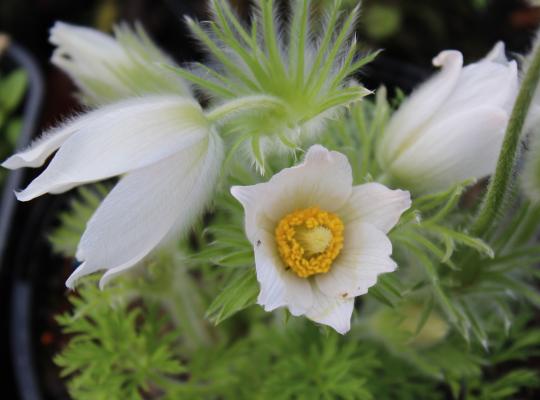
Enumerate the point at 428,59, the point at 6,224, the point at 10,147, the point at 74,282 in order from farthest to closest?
1. the point at 428,59
2. the point at 10,147
3. the point at 6,224
4. the point at 74,282

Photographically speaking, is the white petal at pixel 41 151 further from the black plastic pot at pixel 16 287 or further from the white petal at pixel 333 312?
the black plastic pot at pixel 16 287

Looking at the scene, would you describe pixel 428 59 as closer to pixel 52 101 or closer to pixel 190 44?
pixel 190 44

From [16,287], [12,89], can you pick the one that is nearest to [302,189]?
[16,287]

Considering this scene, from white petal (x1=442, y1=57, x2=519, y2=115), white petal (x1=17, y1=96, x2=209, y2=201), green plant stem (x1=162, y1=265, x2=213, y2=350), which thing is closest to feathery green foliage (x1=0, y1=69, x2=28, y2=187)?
green plant stem (x1=162, y1=265, x2=213, y2=350)

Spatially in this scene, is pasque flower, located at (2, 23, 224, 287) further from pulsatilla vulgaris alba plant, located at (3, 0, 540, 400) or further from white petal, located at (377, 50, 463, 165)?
white petal, located at (377, 50, 463, 165)

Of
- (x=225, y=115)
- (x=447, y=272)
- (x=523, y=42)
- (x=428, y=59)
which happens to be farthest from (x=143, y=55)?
(x=523, y=42)

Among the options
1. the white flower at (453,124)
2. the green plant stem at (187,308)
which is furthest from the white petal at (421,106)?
the green plant stem at (187,308)
